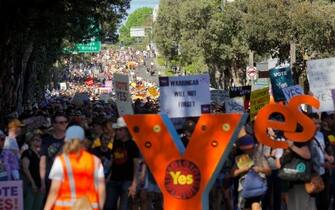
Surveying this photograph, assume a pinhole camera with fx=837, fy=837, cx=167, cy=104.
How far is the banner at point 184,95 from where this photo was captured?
11.4 meters

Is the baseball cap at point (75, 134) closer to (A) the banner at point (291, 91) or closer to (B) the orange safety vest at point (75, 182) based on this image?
(B) the orange safety vest at point (75, 182)

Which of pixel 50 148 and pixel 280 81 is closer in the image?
pixel 50 148

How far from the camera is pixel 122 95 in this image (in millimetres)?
14117

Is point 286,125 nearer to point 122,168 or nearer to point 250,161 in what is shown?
point 250,161

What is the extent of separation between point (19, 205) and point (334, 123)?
15.1 ft

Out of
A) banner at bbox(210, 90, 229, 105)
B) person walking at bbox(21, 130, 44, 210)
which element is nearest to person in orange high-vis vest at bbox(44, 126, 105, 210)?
person walking at bbox(21, 130, 44, 210)

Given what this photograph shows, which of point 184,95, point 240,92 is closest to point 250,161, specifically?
point 184,95

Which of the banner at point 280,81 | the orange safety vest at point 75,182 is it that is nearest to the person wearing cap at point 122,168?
the orange safety vest at point 75,182

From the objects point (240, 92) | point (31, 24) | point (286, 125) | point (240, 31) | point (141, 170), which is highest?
point (31, 24)

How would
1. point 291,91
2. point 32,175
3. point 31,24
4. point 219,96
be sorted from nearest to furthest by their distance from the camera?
point 32,175 < point 291,91 < point 219,96 < point 31,24

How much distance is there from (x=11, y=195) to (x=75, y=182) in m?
2.81

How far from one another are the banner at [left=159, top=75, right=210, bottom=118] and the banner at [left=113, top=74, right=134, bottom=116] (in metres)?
2.19

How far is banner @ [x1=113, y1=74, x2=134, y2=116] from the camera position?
13891 mm

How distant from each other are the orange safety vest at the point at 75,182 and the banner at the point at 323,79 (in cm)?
672
